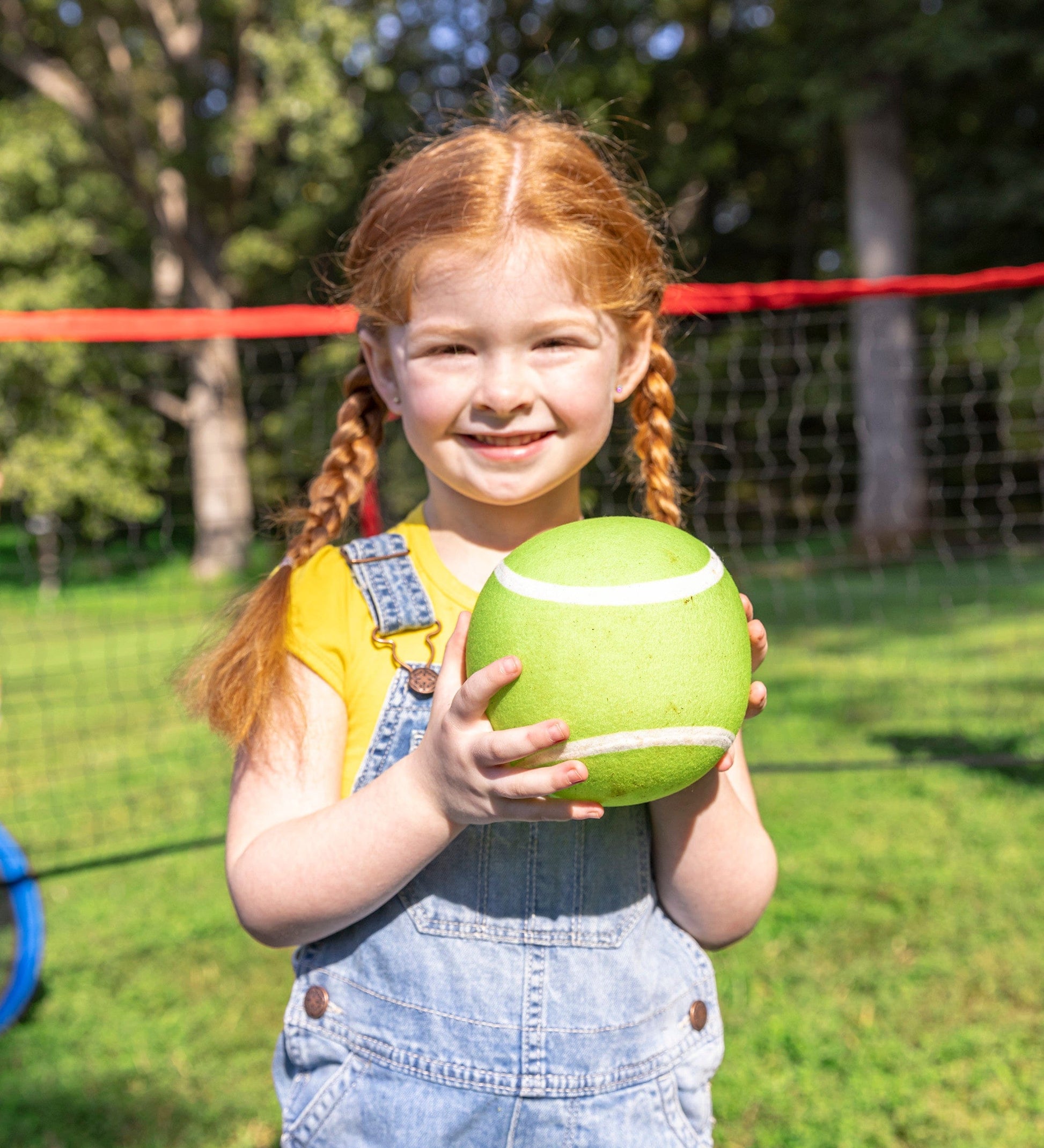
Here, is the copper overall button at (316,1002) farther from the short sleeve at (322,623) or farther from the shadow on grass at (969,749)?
the shadow on grass at (969,749)

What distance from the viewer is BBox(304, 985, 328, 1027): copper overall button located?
158cm

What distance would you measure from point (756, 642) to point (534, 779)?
1.37ft

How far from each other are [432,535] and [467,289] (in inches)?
16.3

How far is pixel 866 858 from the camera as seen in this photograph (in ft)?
14.7

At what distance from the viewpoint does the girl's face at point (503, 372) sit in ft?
5.21

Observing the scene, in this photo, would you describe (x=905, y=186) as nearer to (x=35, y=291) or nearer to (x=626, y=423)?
(x=35, y=291)

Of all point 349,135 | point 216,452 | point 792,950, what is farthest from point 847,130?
point 792,950

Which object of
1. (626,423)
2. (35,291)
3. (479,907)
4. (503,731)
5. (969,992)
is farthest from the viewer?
(35,291)

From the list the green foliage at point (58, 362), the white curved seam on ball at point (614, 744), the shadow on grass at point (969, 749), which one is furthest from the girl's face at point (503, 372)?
the green foliage at point (58, 362)

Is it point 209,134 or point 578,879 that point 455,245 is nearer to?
point 578,879

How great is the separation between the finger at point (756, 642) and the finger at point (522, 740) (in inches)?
14.2

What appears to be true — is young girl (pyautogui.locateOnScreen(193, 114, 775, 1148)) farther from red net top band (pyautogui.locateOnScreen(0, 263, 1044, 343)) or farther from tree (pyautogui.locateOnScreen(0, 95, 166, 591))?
tree (pyautogui.locateOnScreen(0, 95, 166, 591))

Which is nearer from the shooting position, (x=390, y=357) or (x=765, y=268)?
(x=390, y=357)

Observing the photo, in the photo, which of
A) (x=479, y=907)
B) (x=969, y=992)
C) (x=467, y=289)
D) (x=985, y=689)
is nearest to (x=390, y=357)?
(x=467, y=289)
